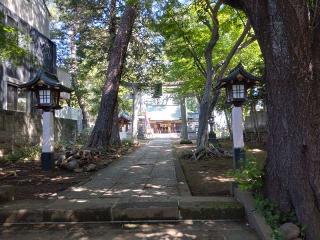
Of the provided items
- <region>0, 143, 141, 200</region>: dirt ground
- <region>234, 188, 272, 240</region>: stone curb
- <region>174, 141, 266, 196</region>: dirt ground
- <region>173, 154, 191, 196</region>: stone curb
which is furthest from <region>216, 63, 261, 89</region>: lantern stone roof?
<region>0, 143, 141, 200</region>: dirt ground

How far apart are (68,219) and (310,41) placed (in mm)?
4265

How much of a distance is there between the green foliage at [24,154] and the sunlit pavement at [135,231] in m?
7.98

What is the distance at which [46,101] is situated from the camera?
11523 millimetres

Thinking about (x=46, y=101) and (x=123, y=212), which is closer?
(x=123, y=212)

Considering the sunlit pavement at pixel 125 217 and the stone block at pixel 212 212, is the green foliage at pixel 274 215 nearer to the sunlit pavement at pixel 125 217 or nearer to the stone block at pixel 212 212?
the sunlit pavement at pixel 125 217

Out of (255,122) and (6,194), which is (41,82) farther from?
(255,122)

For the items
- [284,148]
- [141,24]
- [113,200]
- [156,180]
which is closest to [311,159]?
[284,148]

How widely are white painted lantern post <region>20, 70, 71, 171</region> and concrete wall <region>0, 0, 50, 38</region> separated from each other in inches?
312

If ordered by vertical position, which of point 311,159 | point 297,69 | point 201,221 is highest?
point 297,69

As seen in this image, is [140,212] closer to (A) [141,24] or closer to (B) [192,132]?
(A) [141,24]

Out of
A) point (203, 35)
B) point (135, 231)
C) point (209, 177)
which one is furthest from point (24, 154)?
point (135, 231)

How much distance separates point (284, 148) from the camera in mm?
5547

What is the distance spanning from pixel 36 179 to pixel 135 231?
15.4ft

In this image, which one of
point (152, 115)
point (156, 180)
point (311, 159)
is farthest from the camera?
point (152, 115)
